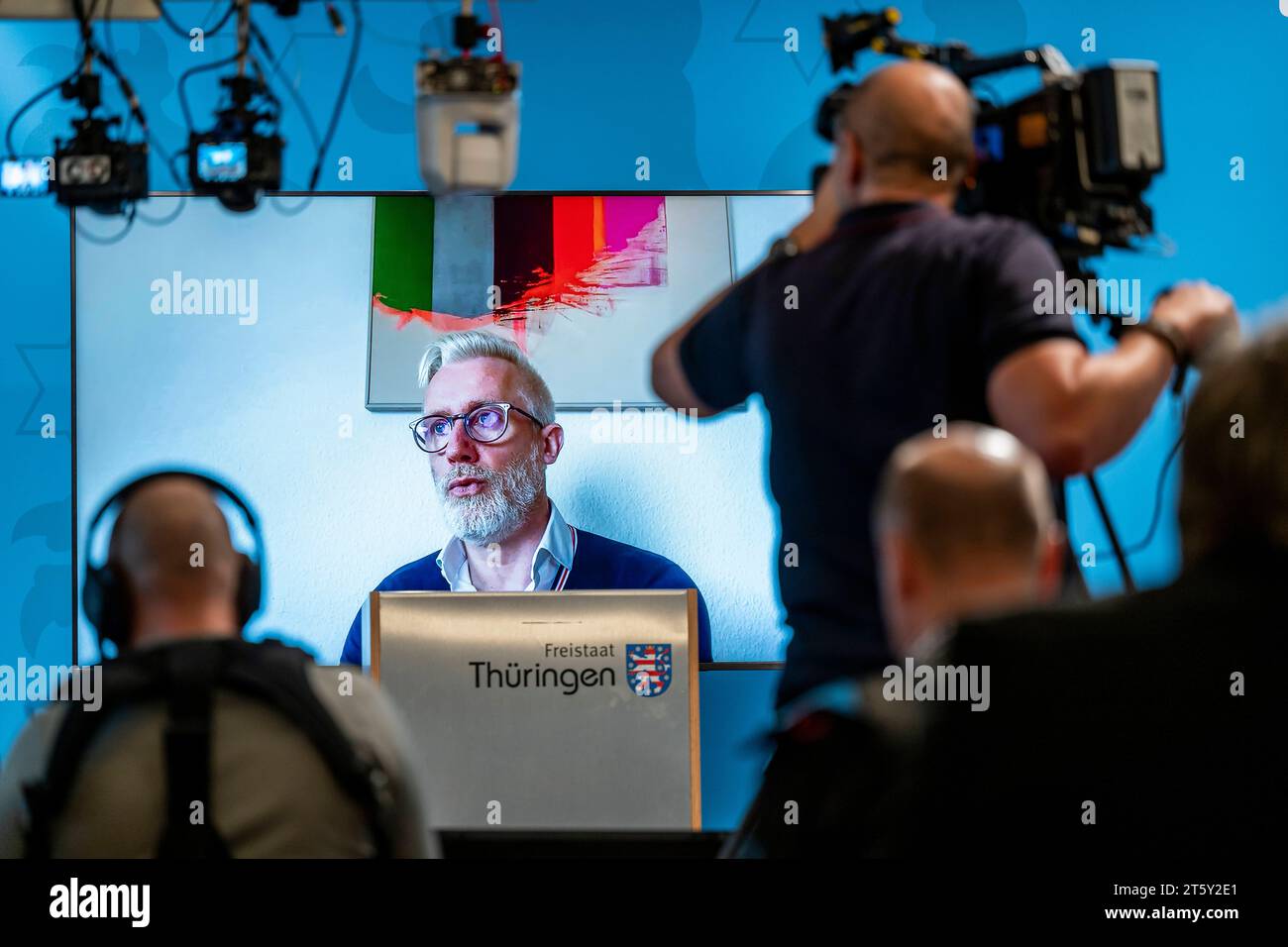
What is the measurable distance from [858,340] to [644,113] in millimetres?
1283

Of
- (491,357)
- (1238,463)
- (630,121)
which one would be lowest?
(1238,463)

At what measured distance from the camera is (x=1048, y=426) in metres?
2.21

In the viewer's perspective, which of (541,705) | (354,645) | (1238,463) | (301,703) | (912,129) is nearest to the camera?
(1238,463)

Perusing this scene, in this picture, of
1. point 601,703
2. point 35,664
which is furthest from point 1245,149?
point 35,664

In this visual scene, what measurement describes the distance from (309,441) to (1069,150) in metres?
1.80

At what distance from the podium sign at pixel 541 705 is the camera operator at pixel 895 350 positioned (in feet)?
2.77

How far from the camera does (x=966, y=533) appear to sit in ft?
6.28

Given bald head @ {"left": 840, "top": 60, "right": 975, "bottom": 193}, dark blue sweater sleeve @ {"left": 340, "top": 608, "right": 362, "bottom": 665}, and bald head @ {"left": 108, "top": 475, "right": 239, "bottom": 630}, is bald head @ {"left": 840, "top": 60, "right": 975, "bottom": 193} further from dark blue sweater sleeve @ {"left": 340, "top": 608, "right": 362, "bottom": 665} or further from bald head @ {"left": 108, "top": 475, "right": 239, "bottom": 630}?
dark blue sweater sleeve @ {"left": 340, "top": 608, "right": 362, "bottom": 665}

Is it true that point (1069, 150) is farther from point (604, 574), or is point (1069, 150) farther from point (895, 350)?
point (604, 574)

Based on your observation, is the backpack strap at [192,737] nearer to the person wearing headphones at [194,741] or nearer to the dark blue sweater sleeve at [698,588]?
the person wearing headphones at [194,741]

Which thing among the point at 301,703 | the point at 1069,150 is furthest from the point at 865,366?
the point at 301,703

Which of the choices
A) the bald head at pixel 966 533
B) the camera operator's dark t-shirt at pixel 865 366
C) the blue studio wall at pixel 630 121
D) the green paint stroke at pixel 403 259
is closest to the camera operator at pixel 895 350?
the camera operator's dark t-shirt at pixel 865 366
